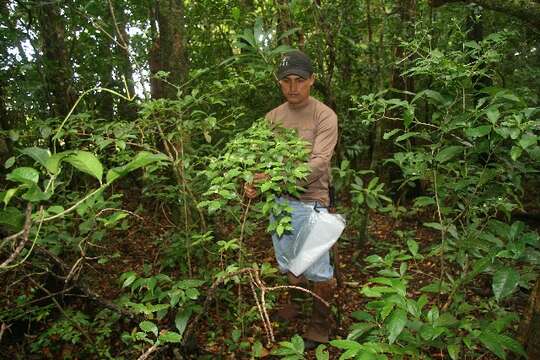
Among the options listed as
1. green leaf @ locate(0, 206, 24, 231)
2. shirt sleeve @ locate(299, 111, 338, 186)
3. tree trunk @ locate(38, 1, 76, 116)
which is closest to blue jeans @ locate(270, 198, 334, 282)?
shirt sleeve @ locate(299, 111, 338, 186)

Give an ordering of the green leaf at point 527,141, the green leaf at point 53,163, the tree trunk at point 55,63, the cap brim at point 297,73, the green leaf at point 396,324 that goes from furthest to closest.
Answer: the tree trunk at point 55,63 → the cap brim at point 297,73 → the green leaf at point 527,141 → the green leaf at point 396,324 → the green leaf at point 53,163

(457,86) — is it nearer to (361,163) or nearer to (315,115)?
(315,115)

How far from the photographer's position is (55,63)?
4.84 m

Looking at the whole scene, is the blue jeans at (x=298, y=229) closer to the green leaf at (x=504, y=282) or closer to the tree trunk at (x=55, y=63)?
the green leaf at (x=504, y=282)

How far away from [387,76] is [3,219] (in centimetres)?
538

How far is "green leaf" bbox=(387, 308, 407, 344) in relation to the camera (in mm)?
1513

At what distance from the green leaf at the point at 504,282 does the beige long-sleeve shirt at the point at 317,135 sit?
4.47ft

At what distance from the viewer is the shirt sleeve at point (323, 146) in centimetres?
280

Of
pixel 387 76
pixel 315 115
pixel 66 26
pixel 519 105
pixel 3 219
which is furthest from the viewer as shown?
pixel 66 26

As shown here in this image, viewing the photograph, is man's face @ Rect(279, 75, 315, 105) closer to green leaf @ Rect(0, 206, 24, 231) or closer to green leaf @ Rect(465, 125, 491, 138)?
green leaf @ Rect(465, 125, 491, 138)

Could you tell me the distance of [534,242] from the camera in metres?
1.78

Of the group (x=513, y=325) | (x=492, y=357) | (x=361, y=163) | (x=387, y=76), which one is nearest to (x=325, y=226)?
(x=492, y=357)

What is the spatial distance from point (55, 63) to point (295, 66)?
3.45 meters

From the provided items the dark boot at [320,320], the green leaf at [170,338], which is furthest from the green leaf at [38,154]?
the dark boot at [320,320]
